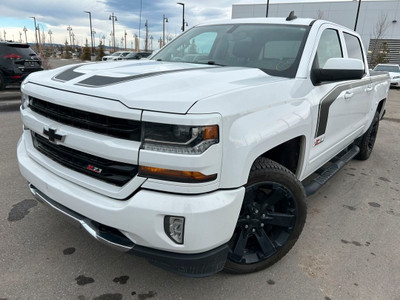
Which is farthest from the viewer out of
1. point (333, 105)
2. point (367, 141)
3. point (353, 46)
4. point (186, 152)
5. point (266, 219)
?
point (367, 141)

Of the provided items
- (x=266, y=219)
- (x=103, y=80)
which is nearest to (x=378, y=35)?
(x=266, y=219)

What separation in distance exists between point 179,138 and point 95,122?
1.70ft

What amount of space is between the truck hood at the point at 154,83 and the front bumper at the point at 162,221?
19.5 inches

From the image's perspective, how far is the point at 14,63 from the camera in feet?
34.4

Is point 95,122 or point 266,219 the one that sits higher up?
point 95,122

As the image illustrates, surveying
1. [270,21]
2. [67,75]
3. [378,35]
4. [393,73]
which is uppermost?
[378,35]

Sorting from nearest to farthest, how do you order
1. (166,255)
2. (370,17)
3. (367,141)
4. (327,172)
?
(166,255)
(327,172)
(367,141)
(370,17)

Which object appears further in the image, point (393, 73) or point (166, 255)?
point (393, 73)

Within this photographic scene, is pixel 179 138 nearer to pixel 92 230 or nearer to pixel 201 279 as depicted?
pixel 92 230

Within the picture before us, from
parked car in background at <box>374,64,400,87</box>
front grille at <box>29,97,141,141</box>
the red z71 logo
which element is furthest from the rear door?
parked car in background at <box>374,64,400,87</box>

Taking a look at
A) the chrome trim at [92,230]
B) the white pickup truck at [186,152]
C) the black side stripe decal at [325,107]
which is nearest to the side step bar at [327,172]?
the white pickup truck at [186,152]

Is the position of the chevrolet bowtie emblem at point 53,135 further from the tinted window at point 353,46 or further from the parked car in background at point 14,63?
the parked car in background at point 14,63

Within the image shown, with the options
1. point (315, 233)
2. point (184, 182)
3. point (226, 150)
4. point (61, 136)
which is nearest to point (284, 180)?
point (226, 150)

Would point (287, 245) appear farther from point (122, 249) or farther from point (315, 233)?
point (122, 249)
